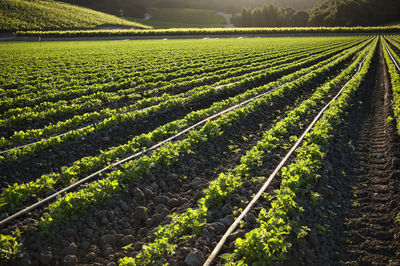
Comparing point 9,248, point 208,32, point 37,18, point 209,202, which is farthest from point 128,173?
point 37,18

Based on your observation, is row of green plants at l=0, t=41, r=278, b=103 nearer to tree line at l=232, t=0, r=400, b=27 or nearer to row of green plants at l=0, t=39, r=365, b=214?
row of green plants at l=0, t=39, r=365, b=214

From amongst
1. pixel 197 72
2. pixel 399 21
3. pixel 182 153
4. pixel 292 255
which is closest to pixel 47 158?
pixel 182 153

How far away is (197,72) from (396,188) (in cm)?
1672

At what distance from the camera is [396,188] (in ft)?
22.1

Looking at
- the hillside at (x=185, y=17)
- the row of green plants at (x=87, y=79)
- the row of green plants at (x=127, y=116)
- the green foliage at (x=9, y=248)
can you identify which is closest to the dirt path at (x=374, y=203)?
the green foliage at (x=9, y=248)

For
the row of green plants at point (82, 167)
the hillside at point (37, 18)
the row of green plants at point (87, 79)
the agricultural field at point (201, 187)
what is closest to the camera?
the agricultural field at point (201, 187)

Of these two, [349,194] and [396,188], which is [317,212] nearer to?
[349,194]

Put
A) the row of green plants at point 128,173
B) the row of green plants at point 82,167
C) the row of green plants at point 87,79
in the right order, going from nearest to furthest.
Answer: the row of green plants at point 128,173, the row of green plants at point 82,167, the row of green plants at point 87,79

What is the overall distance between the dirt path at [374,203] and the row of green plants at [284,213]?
1.05 meters

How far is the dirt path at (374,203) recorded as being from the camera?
16.6 feet

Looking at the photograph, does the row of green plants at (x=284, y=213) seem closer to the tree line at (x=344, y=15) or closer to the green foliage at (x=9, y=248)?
the green foliage at (x=9, y=248)

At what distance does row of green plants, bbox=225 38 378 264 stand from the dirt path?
3.44 feet

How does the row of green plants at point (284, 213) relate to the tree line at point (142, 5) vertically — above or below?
below

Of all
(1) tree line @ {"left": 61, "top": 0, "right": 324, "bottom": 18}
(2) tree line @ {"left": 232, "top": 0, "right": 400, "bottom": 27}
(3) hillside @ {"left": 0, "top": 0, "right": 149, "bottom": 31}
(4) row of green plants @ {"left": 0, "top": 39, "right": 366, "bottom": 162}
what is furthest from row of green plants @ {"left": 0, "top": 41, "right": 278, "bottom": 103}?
(1) tree line @ {"left": 61, "top": 0, "right": 324, "bottom": 18}
